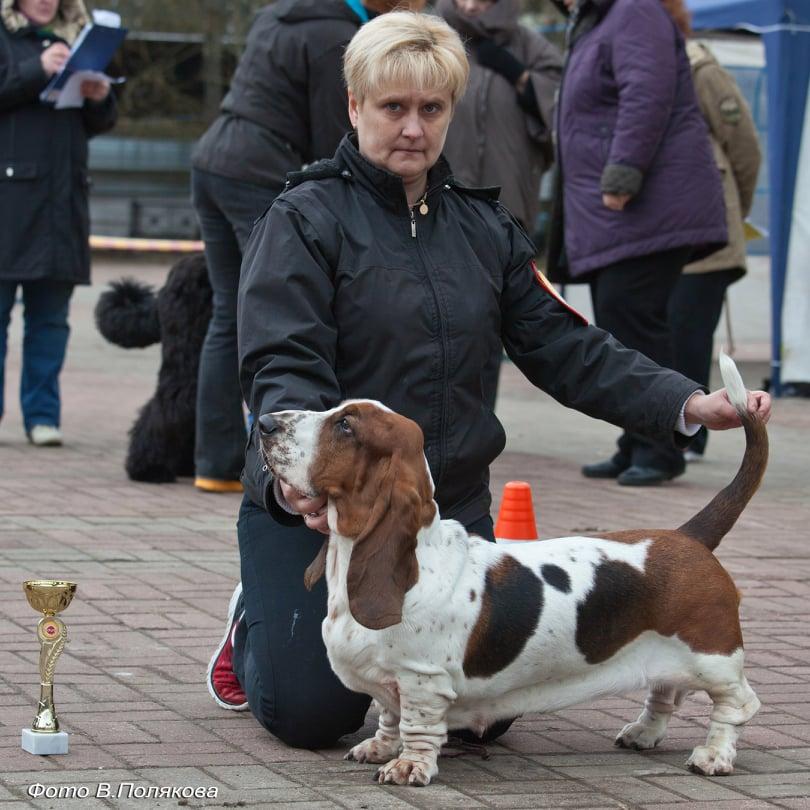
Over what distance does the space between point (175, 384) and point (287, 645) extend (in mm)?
3839

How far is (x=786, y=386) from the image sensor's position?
38.5 feet

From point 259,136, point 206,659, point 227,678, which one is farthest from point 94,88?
point 227,678

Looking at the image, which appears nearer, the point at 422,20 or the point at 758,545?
the point at 422,20

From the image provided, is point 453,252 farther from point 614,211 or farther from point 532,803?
point 614,211

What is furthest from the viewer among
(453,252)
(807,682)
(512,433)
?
(512,433)

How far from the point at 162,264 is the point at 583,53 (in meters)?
Result: 17.2

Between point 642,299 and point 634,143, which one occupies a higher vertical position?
point 634,143

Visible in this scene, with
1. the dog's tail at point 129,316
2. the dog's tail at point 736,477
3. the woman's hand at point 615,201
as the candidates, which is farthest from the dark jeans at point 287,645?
the dog's tail at point 129,316

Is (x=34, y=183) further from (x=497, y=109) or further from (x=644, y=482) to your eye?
(x=644, y=482)

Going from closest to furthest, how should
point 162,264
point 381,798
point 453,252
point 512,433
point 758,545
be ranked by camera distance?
A: point 381,798
point 453,252
point 758,545
point 512,433
point 162,264

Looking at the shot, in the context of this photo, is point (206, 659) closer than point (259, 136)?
Yes

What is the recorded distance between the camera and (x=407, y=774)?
3.73 meters

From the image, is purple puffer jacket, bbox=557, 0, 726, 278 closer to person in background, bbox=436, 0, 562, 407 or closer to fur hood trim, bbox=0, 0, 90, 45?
person in background, bbox=436, 0, 562, 407

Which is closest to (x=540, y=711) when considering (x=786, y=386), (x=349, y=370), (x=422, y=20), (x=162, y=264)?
(x=349, y=370)
